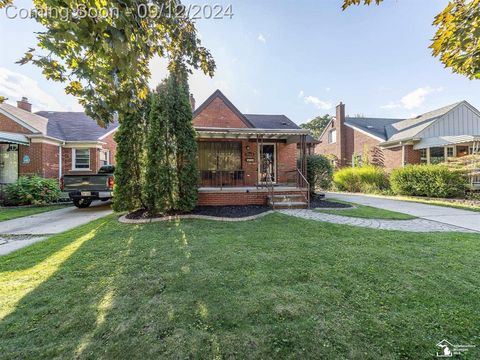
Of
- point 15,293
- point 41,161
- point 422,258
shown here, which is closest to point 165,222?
point 15,293

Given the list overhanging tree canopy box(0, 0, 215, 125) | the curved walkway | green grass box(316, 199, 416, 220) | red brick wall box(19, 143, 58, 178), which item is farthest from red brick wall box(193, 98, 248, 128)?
red brick wall box(19, 143, 58, 178)

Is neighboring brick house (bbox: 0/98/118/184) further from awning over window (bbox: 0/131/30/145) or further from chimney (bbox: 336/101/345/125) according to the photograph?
chimney (bbox: 336/101/345/125)

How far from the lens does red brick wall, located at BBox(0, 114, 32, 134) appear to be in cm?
1270

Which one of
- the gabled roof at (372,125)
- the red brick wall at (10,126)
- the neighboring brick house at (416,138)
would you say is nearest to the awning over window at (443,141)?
the neighboring brick house at (416,138)

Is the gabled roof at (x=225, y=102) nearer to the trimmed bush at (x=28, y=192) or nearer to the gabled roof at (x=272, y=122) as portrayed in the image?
the gabled roof at (x=272, y=122)

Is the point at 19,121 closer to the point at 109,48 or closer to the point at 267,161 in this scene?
the point at 267,161

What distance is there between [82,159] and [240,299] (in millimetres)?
16368

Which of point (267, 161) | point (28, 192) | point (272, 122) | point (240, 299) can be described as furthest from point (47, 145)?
point (240, 299)

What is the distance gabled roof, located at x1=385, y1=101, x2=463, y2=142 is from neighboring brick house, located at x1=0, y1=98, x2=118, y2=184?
20.4m

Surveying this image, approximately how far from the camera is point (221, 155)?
40.4 ft

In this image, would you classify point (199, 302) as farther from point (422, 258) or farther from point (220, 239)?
point (422, 258)

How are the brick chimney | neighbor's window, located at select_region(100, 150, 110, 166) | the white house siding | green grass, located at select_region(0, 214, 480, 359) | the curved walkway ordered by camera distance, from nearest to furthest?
1. green grass, located at select_region(0, 214, 480, 359)
2. the curved walkway
3. neighbor's window, located at select_region(100, 150, 110, 166)
4. the white house siding
5. the brick chimney

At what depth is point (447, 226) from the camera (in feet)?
20.0

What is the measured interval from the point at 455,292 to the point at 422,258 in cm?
113
